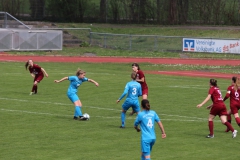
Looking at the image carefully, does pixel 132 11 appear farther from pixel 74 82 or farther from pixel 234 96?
pixel 234 96

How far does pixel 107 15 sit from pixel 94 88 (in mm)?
49339

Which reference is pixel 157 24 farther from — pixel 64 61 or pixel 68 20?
pixel 64 61

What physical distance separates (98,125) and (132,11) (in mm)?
60369

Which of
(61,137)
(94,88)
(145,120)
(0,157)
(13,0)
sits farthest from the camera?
(13,0)

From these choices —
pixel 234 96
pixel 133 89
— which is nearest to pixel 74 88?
pixel 133 89

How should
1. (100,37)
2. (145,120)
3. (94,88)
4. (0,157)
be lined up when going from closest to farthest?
(145,120) < (0,157) < (94,88) < (100,37)

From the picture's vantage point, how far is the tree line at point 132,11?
79625 mm

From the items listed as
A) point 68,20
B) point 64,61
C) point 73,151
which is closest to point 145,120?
point 73,151

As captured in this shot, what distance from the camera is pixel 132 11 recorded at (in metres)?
82.4

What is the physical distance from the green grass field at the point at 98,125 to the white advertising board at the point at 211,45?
18959 mm

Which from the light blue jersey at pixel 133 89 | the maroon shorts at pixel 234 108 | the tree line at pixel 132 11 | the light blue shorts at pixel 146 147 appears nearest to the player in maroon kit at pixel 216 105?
the maroon shorts at pixel 234 108

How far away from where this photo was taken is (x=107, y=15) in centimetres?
8288

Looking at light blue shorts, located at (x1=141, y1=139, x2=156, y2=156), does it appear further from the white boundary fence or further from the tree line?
the tree line

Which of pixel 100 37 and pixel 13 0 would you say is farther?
pixel 13 0
